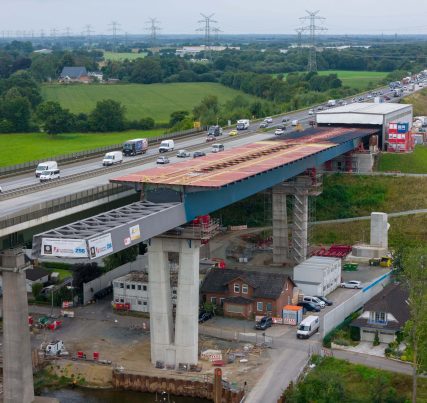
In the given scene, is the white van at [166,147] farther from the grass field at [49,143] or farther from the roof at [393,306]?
the grass field at [49,143]

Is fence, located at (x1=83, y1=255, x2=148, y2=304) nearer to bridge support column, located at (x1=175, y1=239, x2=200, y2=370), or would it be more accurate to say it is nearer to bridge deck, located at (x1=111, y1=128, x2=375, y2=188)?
bridge deck, located at (x1=111, y1=128, x2=375, y2=188)

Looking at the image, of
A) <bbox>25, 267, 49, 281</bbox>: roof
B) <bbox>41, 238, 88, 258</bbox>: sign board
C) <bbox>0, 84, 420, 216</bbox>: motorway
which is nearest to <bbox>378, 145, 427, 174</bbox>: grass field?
<bbox>0, 84, 420, 216</bbox>: motorway

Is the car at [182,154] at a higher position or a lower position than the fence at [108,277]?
higher

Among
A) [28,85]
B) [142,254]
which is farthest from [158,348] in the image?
[28,85]

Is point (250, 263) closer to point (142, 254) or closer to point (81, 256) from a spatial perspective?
point (142, 254)

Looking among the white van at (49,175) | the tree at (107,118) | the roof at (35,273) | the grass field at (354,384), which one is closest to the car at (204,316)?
the grass field at (354,384)

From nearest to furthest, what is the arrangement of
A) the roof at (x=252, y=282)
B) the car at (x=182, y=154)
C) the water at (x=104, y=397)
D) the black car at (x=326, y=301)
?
the water at (x=104, y=397) < the roof at (x=252, y=282) < the black car at (x=326, y=301) < the car at (x=182, y=154)
